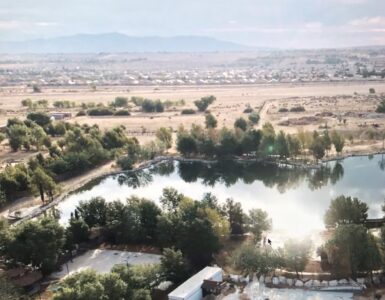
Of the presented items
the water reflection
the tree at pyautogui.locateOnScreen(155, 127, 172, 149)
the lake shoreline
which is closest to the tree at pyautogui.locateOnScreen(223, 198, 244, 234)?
the water reflection

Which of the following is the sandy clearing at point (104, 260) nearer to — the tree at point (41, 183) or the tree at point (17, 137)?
the tree at point (41, 183)

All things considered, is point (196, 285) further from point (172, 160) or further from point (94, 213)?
point (172, 160)

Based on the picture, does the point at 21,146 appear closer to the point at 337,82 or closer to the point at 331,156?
the point at 331,156

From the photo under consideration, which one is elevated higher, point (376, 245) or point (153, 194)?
point (376, 245)

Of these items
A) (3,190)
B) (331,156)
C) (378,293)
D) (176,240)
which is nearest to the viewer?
(378,293)

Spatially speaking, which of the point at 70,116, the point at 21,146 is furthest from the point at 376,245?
the point at 70,116
